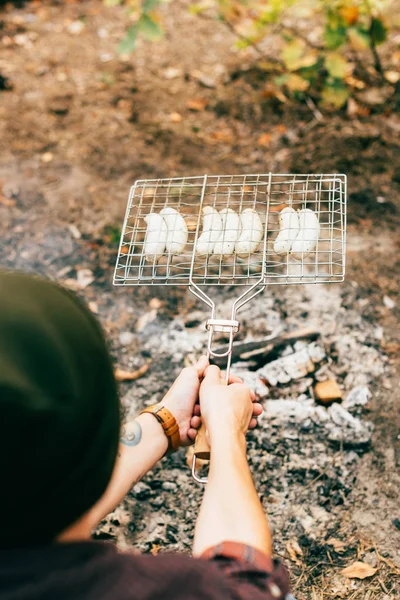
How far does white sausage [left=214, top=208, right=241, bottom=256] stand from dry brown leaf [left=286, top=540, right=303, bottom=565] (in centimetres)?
136

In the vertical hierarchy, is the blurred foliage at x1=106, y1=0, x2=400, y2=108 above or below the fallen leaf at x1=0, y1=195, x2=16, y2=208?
above

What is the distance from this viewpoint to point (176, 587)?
40.9 inches

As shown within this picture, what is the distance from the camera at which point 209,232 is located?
2.23m

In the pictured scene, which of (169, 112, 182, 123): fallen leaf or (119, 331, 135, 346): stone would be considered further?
(169, 112, 182, 123): fallen leaf

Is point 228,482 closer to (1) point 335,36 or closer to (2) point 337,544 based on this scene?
(2) point 337,544

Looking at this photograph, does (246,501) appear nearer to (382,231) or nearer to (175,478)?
(175,478)

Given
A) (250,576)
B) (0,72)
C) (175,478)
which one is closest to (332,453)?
(175,478)

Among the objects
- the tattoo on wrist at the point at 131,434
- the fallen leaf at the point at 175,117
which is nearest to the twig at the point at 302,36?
the fallen leaf at the point at 175,117

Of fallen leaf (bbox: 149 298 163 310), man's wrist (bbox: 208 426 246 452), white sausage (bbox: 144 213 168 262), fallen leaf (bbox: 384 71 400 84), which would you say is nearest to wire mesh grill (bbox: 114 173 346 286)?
white sausage (bbox: 144 213 168 262)

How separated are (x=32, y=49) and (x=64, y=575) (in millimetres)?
5326

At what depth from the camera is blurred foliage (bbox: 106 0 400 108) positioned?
11.5ft

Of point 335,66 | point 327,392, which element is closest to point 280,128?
point 335,66

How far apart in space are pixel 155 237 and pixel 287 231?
1.95 ft

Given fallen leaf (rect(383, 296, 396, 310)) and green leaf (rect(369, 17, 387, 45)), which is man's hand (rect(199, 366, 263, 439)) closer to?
fallen leaf (rect(383, 296, 396, 310))
